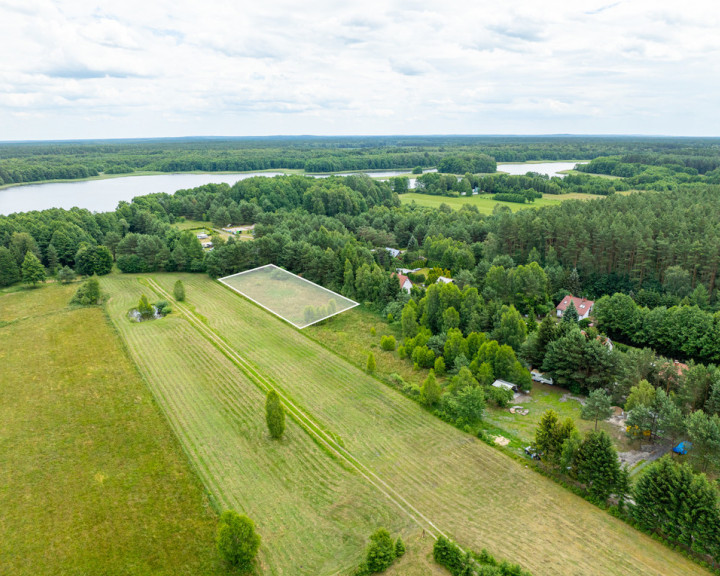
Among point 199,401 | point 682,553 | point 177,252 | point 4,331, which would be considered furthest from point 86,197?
point 682,553

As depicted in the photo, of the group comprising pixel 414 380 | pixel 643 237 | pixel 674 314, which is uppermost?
pixel 643 237

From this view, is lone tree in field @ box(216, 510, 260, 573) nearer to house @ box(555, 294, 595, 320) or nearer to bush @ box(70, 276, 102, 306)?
house @ box(555, 294, 595, 320)

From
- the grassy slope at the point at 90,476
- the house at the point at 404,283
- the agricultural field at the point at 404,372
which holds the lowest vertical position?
the agricultural field at the point at 404,372

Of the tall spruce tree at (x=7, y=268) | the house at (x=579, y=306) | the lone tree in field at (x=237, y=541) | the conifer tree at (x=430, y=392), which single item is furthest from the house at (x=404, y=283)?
the tall spruce tree at (x=7, y=268)

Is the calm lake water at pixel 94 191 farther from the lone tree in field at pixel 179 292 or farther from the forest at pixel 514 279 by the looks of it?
the lone tree in field at pixel 179 292

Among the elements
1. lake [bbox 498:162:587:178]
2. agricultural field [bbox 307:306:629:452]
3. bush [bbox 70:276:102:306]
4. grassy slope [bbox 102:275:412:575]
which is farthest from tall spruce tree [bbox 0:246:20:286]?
lake [bbox 498:162:587:178]

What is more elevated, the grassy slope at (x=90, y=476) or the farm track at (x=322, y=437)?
the grassy slope at (x=90, y=476)

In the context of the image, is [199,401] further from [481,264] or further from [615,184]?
[615,184]
